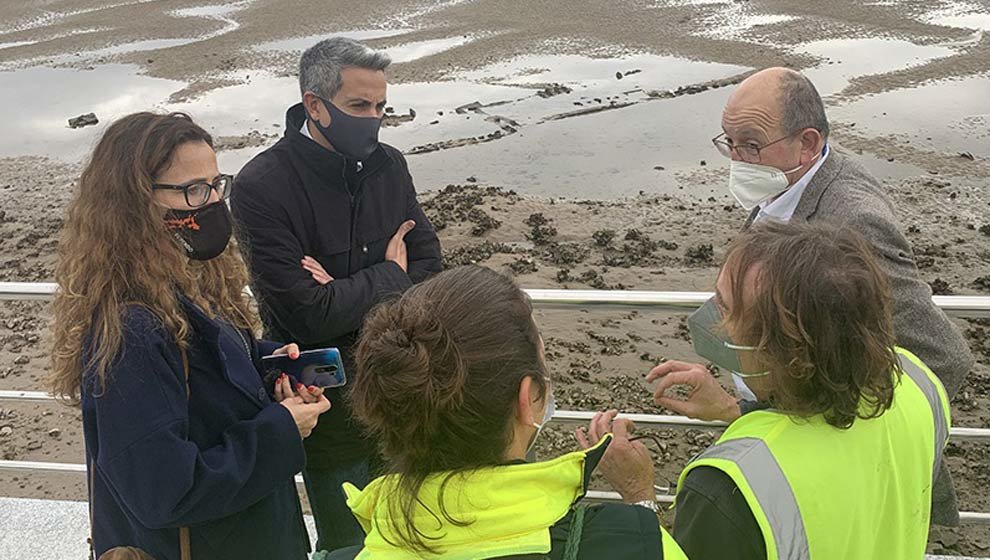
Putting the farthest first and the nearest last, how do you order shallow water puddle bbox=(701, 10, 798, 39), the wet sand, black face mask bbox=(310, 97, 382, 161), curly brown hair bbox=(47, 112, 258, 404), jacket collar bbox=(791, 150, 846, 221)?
1. shallow water puddle bbox=(701, 10, 798, 39)
2. the wet sand
3. black face mask bbox=(310, 97, 382, 161)
4. jacket collar bbox=(791, 150, 846, 221)
5. curly brown hair bbox=(47, 112, 258, 404)

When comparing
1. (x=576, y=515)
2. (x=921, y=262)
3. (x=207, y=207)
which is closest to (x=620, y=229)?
(x=921, y=262)

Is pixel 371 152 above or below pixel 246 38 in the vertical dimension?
above

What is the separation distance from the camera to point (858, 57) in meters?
13.5

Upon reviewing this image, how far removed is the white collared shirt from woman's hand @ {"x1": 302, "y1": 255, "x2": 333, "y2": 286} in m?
1.32

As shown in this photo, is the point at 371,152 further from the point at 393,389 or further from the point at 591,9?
the point at 591,9

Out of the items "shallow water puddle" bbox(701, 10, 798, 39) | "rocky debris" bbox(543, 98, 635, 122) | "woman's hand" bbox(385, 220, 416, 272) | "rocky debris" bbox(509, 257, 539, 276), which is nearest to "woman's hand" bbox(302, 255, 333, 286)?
"woman's hand" bbox(385, 220, 416, 272)

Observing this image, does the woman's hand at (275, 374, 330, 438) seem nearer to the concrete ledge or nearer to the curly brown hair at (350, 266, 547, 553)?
the curly brown hair at (350, 266, 547, 553)

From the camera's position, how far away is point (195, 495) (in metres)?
1.91

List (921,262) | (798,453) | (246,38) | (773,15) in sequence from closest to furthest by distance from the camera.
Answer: (798,453) < (921,262) < (773,15) < (246,38)

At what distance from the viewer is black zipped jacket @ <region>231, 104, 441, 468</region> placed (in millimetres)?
2752

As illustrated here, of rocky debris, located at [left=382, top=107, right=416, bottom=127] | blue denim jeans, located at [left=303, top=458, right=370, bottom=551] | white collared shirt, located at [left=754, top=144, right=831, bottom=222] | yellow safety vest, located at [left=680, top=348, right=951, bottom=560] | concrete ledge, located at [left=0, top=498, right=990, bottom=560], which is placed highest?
white collared shirt, located at [left=754, top=144, right=831, bottom=222]

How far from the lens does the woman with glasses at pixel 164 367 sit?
186 centimetres

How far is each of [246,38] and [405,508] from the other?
17.1m

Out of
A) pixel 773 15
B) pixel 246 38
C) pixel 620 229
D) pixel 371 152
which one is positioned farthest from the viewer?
pixel 246 38
